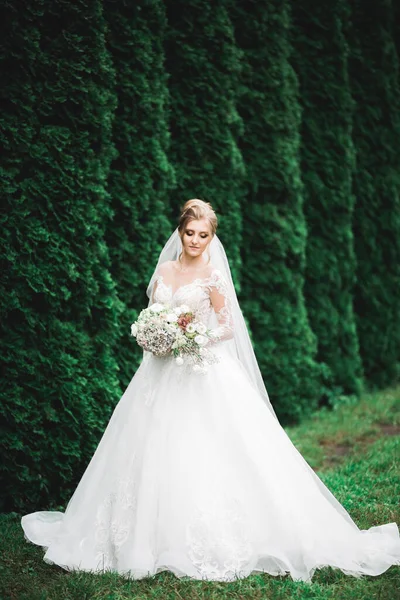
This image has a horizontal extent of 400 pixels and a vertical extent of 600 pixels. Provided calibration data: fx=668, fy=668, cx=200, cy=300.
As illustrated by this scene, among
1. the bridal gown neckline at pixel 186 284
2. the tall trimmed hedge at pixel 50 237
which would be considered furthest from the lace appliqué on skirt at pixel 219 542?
the tall trimmed hedge at pixel 50 237

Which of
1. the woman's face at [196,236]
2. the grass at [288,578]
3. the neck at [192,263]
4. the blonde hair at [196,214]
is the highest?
the blonde hair at [196,214]

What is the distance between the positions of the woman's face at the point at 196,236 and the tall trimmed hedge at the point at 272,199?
9.70 ft

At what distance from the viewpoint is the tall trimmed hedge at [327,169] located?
8328 mm

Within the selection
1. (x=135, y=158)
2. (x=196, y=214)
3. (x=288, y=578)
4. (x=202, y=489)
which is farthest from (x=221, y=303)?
(x=135, y=158)

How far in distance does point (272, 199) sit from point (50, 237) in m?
3.33

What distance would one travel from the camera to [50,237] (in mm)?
5047

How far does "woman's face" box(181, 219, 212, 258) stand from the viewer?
4.54 metres

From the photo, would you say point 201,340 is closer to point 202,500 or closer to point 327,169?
point 202,500

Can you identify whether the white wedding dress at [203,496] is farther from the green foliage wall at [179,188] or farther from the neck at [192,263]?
the green foliage wall at [179,188]

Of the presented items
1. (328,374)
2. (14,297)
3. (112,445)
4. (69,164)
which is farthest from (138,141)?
(328,374)

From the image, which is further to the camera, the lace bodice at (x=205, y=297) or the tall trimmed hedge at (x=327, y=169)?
the tall trimmed hedge at (x=327, y=169)

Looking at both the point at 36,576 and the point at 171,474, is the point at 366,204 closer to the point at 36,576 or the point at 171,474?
the point at 171,474

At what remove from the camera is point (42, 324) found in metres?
5.04

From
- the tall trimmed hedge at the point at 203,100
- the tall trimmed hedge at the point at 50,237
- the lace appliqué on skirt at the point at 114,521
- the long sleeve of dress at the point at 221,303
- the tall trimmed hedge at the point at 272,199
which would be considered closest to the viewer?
the lace appliqué on skirt at the point at 114,521
